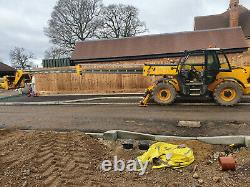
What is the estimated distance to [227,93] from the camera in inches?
435

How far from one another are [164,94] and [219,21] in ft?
94.6

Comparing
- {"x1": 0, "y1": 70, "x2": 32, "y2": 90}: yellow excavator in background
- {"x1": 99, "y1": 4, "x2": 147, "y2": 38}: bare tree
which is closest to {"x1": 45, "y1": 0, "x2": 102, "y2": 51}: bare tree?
{"x1": 99, "y1": 4, "x2": 147, "y2": 38}: bare tree

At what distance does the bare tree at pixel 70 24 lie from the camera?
43.2 m

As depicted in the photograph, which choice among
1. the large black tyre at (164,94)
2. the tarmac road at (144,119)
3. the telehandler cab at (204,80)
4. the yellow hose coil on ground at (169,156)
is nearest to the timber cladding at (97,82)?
the telehandler cab at (204,80)

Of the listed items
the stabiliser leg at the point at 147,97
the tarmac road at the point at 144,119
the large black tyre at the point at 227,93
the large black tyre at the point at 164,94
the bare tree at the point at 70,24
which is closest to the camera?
the tarmac road at the point at 144,119

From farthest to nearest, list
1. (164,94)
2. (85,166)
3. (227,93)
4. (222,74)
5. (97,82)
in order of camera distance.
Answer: (97,82) < (164,94) < (222,74) < (227,93) < (85,166)

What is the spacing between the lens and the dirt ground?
473cm

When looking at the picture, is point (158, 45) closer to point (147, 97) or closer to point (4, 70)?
point (147, 97)

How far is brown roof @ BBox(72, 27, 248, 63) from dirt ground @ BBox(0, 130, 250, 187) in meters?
16.5

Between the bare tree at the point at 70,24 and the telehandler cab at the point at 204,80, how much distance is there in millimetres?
34077

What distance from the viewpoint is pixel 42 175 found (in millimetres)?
4926

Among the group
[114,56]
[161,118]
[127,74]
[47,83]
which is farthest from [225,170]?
[114,56]

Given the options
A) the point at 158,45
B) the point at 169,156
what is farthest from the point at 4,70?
the point at 169,156

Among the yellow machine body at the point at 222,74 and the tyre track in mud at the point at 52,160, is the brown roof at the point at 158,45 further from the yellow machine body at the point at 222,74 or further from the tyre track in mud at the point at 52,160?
the tyre track in mud at the point at 52,160
